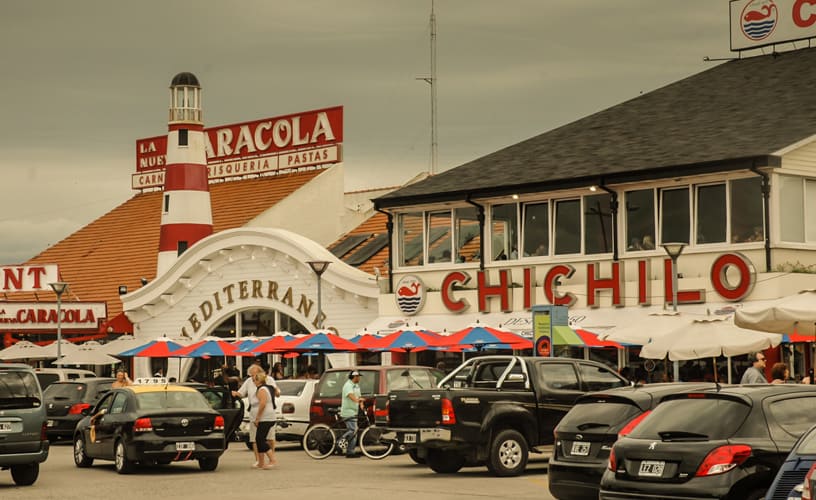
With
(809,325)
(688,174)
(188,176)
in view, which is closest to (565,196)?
(688,174)

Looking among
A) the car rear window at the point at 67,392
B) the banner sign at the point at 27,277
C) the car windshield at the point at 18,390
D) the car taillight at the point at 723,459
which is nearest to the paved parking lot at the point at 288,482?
the car windshield at the point at 18,390

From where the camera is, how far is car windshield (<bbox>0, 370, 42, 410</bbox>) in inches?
838

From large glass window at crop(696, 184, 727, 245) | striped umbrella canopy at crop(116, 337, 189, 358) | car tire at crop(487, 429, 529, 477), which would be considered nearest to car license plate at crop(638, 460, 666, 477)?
car tire at crop(487, 429, 529, 477)

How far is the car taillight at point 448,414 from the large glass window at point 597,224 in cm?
1400

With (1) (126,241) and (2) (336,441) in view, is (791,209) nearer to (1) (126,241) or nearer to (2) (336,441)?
(2) (336,441)

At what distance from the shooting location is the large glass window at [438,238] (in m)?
39.7

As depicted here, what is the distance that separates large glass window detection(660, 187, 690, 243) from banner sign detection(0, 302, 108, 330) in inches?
980

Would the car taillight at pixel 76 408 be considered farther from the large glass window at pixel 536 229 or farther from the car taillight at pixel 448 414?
the car taillight at pixel 448 414

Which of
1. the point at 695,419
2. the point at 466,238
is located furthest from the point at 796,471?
the point at 466,238

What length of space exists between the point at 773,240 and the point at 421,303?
35.9 ft

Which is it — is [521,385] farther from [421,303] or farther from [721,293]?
[421,303]

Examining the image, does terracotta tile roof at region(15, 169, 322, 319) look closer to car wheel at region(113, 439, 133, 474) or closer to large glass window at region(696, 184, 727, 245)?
large glass window at region(696, 184, 727, 245)

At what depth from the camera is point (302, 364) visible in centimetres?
4672

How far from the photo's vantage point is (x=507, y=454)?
22.4 m
